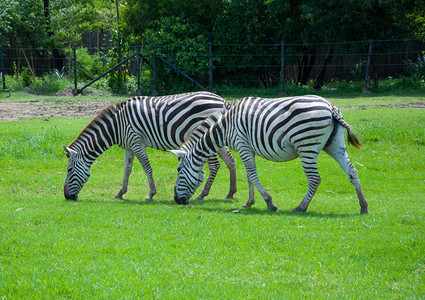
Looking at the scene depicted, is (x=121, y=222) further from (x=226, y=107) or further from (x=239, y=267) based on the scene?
(x=226, y=107)

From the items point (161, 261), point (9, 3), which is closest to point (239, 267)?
point (161, 261)

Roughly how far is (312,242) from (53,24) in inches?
1024

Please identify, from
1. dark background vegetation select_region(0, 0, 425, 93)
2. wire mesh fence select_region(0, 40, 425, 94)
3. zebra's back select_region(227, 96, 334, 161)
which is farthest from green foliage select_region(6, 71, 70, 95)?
zebra's back select_region(227, 96, 334, 161)

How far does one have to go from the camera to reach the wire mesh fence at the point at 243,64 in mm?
23750

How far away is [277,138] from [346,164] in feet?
3.93

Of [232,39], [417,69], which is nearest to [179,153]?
[232,39]

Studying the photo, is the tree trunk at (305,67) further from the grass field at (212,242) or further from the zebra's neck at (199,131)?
the zebra's neck at (199,131)

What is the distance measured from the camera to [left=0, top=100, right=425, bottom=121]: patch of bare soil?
17109 millimetres

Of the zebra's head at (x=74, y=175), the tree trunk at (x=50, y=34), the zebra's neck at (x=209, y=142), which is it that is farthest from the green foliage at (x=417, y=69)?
the tree trunk at (x=50, y=34)

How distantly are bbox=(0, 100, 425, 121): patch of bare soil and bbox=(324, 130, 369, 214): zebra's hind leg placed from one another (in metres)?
9.74

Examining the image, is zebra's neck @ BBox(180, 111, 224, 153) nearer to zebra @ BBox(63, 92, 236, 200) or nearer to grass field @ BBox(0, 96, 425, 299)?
zebra @ BBox(63, 92, 236, 200)

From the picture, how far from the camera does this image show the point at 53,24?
28.0 m

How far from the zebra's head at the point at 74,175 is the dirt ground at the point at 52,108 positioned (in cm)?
801

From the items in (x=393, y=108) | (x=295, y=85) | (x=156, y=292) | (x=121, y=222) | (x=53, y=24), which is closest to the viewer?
(x=156, y=292)
